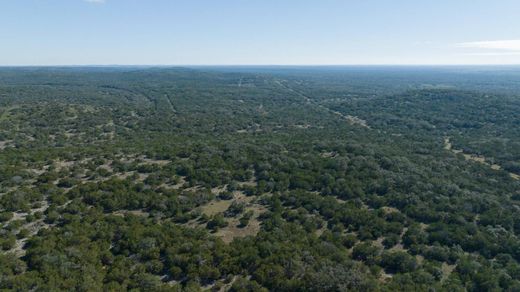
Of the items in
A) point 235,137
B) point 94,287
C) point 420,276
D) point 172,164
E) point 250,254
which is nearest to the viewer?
point 94,287

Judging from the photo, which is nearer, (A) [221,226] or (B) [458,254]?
(B) [458,254]

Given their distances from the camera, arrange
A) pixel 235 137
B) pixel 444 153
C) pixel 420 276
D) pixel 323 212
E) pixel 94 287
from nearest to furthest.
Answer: pixel 94 287
pixel 420 276
pixel 323 212
pixel 444 153
pixel 235 137

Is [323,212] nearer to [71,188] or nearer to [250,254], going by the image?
[250,254]

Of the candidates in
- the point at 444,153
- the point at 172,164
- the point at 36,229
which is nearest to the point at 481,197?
the point at 444,153

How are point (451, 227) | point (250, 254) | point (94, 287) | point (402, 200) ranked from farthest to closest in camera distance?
Answer: point (402, 200) → point (451, 227) → point (250, 254) → point (94, 287)

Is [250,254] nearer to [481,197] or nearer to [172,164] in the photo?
[172,164]

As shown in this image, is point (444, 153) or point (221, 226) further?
point (444, 153)

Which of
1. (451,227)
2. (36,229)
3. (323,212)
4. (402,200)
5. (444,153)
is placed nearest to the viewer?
(36,229)

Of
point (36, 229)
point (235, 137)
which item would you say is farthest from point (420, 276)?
point (235, 137)
